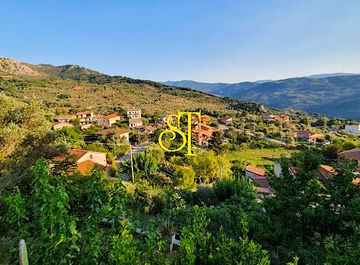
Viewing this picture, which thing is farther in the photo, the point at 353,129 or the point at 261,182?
the point at 353,129

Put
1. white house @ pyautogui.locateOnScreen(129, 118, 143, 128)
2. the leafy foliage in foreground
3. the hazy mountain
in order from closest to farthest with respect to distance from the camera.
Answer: the leafy foliage in foreground
white house @ pyautogui.locateOnScreen(129, 118, 143, 128)
the hazy mountain

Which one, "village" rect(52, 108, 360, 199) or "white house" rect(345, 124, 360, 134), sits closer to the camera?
"village" rect(52, 108, 360, 199)

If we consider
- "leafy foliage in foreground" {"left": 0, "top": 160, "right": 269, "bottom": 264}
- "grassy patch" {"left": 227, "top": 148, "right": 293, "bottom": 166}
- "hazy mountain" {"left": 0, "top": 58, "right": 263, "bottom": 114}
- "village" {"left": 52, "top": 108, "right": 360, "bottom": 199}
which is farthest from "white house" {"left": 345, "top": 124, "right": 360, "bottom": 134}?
"leafy foliage in foreground" {"left": 0, "top": 160, "right": 269, "bottom": 264}

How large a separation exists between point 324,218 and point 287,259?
1138 millimetres

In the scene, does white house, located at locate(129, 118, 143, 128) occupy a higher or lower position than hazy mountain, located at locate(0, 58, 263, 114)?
lower

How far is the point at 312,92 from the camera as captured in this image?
197500 mm

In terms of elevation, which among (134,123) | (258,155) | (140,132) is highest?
(134,123)

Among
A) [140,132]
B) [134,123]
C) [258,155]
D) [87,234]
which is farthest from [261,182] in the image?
[134,123]

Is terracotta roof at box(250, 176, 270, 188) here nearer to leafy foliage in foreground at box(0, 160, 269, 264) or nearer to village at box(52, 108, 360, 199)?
village at box(52, 108, 360, 199)

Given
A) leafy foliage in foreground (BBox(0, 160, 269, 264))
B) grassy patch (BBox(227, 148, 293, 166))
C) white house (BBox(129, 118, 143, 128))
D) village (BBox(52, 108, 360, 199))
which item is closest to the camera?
leafy foliage in foreground (BBox(0, 160, 269, 264))

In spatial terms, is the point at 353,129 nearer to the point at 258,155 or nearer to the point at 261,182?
the point at 258,155

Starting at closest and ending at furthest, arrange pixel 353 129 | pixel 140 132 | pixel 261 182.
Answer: pixel 261 182 → pixel 140 132 → pixel 353 129

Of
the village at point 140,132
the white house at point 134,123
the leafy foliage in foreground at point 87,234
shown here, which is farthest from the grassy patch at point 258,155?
the leafy foliage in foreground at point 87,234

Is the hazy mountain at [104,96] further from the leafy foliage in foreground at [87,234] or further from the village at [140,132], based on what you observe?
the leafy foliage in foreground at [87,234]
